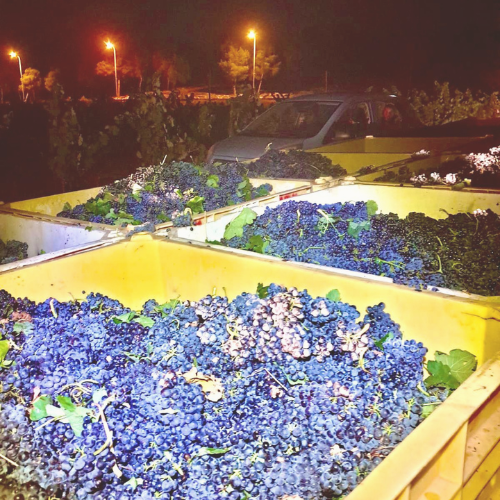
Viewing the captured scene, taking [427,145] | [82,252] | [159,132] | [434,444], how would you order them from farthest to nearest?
[159,132] < [427,145] < [82,252] < [434,444]

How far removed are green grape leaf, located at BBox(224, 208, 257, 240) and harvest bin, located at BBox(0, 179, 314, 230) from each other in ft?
0.53

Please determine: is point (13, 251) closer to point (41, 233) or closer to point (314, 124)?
point (41, 233)

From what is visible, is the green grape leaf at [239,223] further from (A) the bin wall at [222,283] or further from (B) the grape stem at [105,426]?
(B) the grape stem at [105,426]

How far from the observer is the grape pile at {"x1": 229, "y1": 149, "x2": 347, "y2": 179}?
4324 mm

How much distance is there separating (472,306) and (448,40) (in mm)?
40582

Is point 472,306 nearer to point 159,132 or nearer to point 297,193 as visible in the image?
point 297,193

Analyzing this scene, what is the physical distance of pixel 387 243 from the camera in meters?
2.56

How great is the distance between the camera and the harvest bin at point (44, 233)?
2888 mm

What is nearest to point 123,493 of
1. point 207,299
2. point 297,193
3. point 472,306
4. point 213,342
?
point 213,342

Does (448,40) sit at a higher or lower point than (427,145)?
higher

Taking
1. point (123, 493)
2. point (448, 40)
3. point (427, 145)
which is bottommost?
point (123, 493)

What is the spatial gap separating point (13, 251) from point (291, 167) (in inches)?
93.0

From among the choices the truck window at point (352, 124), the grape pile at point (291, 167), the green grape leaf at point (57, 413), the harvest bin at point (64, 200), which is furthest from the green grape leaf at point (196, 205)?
the truck window at point (352, 124)

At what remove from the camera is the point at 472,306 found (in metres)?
1.73
